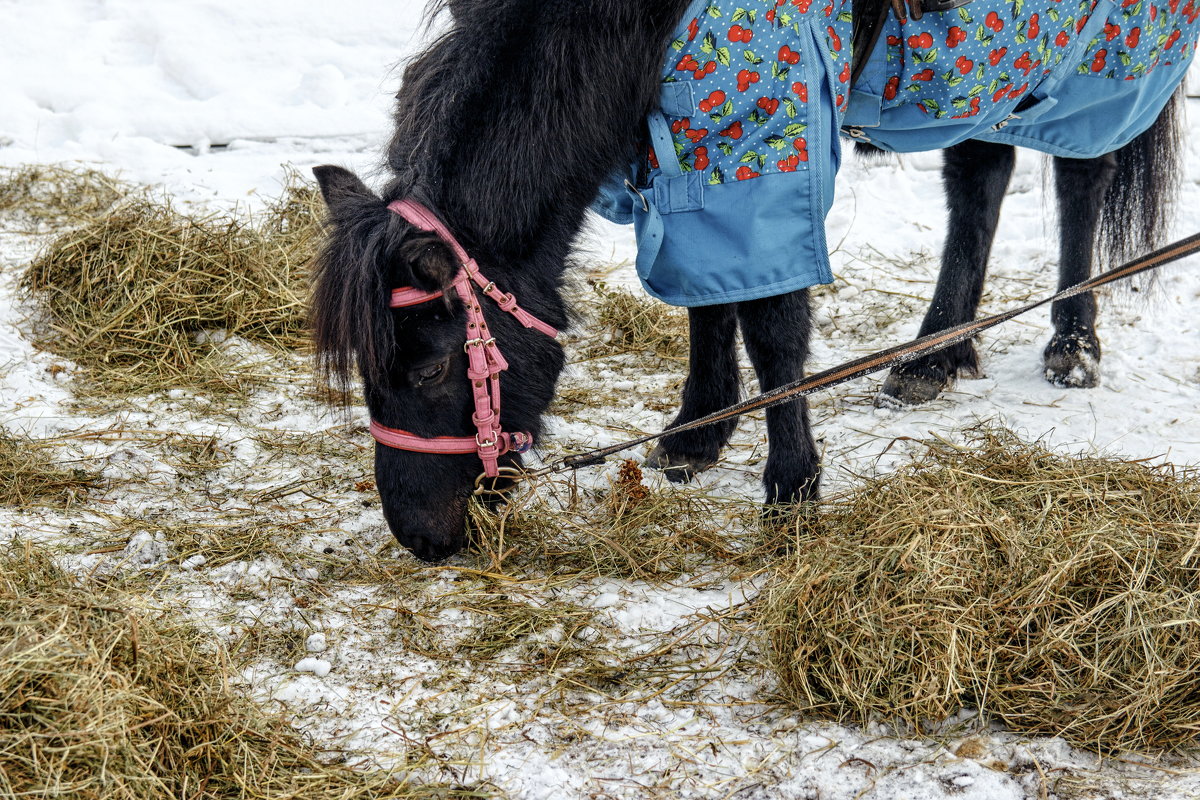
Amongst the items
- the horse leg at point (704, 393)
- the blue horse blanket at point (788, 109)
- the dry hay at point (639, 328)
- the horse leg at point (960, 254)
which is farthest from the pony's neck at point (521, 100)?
the dry hay at point (639, 328)

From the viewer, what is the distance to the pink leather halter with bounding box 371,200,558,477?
220 cm

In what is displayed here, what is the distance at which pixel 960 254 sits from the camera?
11.6 ft

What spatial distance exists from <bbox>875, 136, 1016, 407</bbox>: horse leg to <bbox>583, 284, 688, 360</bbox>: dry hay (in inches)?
37.2

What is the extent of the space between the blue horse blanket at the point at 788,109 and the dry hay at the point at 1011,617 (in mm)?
695

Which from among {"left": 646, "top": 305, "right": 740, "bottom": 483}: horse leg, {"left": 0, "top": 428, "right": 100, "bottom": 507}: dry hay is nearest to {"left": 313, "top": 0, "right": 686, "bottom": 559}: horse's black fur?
{"left": 646, "top": 305, "right": 740, "bottom": 483}: horse leg

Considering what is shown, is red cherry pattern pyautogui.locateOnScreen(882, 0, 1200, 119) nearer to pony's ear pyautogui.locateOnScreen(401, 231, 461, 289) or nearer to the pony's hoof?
the pony's hoof

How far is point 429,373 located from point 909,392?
6.59 feet

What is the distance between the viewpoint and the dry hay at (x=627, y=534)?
2.54 meters

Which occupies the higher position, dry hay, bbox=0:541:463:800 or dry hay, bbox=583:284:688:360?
dry hay, bbox=583:284:688:360

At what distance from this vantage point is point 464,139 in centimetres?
223

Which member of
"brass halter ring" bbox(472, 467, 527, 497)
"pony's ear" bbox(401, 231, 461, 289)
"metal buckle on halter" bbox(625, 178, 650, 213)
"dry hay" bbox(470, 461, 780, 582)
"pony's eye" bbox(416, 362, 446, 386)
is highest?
"metal buckle on halter" bbox(625, 178, 650, 213)

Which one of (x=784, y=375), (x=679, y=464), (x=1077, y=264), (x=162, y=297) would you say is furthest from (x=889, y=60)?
(x=162, y=297)

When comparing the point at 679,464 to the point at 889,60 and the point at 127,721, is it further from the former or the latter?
the point at 127,721

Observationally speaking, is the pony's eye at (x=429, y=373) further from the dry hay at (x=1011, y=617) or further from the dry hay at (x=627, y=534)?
the dry hay at (x=1011, y=617)
